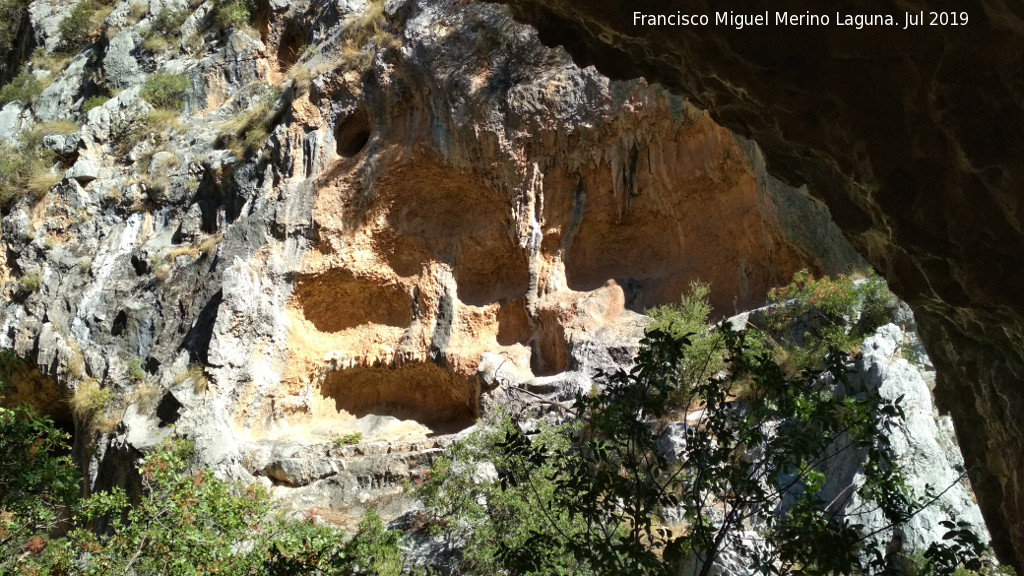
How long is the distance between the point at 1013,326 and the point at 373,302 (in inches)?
504

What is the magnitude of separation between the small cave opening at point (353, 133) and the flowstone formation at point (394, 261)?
55 millimetres

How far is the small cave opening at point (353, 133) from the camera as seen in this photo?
15.5m

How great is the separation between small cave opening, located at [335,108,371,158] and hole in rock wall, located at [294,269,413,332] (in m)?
2.45

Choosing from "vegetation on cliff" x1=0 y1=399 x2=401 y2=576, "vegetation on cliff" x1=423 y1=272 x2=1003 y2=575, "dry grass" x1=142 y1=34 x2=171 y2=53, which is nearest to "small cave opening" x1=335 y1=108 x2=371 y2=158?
"dry grass" x1=142 y1=34 x2=171 y2=53

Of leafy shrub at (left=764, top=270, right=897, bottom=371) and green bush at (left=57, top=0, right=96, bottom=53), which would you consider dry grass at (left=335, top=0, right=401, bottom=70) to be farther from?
green bush at (left=57, top=0, right=96, bottom=53)

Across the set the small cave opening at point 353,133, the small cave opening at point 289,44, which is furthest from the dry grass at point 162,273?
the small cave opening at point 289,44

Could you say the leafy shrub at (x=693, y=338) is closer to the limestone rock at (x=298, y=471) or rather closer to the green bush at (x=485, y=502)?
the green bush at (x=485, y=502)

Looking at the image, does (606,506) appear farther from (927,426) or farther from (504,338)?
(504,338)

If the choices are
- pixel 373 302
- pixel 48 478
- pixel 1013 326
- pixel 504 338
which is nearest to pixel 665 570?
pixel 1013 326

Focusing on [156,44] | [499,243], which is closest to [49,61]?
[156,44]

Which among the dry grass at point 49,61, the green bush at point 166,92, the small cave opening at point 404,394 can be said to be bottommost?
the small cave opening at point 404,394

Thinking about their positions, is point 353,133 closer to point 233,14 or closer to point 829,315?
point 233,14

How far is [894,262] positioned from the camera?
4.39 meters

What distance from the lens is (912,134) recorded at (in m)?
3.63
